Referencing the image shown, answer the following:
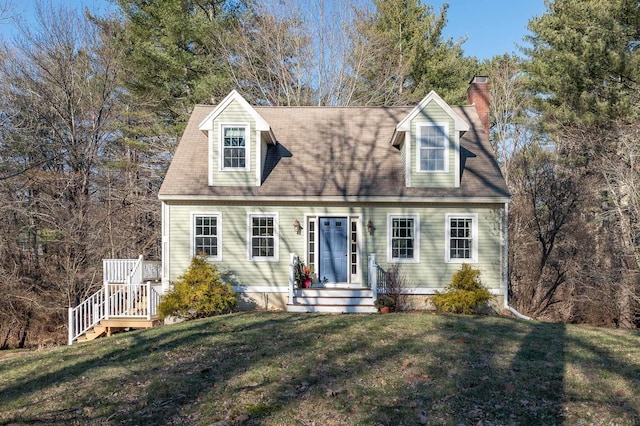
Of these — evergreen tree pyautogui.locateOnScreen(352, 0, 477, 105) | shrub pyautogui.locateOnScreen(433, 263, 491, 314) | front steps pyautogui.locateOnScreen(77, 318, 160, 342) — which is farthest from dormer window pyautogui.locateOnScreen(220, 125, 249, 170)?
evergreen tree pyautogui.locateOnScreen(352, 0, 477, 105)

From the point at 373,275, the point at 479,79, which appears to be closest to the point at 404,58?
the point at 479,79

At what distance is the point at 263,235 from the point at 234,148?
2.76 meters

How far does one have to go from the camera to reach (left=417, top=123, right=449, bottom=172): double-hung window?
44.8 feet

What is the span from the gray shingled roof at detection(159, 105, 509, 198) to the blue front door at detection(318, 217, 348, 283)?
97cm

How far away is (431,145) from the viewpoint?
13703 millimetres

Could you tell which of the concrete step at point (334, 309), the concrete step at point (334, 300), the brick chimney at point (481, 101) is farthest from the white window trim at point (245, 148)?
the brick chimney at point (481, 101)

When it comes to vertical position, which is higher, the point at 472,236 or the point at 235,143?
the point at 235,143

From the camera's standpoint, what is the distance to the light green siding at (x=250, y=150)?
539 inches

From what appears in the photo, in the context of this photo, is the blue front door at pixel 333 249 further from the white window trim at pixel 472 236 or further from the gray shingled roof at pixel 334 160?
the white window trim at pixel 472 236

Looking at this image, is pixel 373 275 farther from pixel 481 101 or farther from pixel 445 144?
pixel 481 101

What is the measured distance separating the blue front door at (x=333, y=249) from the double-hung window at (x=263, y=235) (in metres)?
1.44

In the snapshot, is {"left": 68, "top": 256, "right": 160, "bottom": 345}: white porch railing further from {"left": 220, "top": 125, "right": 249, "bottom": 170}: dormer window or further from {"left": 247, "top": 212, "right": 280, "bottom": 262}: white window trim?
{"left": 220, "top": 125, "right": 249, "bottom": 170}: dormer window

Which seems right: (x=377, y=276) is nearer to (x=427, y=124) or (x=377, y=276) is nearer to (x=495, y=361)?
(x=427, y=124)

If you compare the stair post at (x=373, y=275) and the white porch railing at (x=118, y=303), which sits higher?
the stair post at (x=373, y=275)
